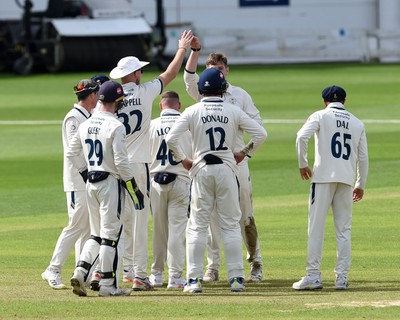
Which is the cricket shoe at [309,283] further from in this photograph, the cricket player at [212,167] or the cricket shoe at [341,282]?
the cricket player at [212,167]

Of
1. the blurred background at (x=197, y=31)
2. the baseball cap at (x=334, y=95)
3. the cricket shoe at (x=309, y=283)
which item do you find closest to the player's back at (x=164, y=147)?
the baseball cap at (x=334, y=95)

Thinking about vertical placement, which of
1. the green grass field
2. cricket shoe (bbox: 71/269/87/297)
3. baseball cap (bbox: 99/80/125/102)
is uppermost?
baseball cap (bbox: 99/80/125/102)

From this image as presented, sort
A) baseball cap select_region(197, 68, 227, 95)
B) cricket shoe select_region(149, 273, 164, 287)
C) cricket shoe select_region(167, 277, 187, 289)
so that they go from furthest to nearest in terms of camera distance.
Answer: cricket shoe select_region(149, 273, 164, 287) < cricket shoe select_region(167, 277, 187, 289) < baseball cap select_region(197, 68, 227, 95)

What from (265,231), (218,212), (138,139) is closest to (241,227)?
(218,212)

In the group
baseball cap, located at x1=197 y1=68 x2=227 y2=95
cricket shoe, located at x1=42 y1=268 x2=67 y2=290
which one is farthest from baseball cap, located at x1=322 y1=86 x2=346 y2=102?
cricket shoe, located at x1=42 y1=268 x2=67 y2=290

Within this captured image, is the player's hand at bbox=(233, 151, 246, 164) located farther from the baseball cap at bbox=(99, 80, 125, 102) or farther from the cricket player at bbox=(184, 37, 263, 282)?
the baseball cap at bbox=(99, 80, 125, 102)

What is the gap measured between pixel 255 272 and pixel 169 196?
4.10 feet

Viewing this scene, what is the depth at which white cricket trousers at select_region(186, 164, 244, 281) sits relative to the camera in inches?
459

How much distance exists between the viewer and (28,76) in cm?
4641

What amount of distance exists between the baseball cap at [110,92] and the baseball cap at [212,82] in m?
0.83

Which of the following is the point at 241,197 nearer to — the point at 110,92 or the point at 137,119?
the point at 137,119

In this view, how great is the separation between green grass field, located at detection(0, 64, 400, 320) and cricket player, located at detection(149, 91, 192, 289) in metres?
0.51

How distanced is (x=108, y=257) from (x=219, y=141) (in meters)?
1.56

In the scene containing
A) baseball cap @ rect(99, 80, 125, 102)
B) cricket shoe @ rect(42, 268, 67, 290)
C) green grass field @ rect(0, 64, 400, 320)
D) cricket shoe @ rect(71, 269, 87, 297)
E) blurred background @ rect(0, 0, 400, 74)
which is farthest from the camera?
blurred background @ rect(0, 0, 400, 74)
